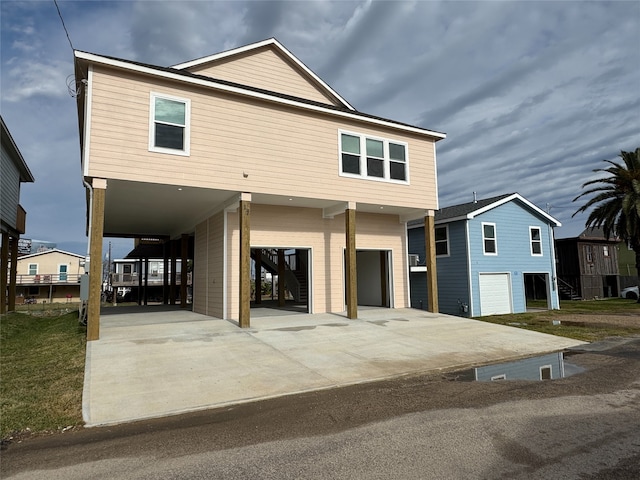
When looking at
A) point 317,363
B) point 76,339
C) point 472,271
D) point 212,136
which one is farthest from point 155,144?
point 472,271

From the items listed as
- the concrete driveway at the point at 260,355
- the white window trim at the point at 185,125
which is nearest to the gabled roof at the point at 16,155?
the white window trim at the point at 185,125

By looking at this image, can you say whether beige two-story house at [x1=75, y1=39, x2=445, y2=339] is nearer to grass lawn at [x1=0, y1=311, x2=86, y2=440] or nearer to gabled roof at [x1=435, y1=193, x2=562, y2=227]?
grass lawn at [x1=0, y1=311, x2=86, y2=440]

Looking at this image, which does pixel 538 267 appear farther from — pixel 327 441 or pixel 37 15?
pixel 37 15

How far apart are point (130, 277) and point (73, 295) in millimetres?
6837

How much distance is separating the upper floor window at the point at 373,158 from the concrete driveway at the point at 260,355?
4.88 meters

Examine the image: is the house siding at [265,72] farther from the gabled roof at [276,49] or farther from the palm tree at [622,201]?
the palm tree at [622,201]

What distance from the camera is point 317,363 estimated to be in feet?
25.3

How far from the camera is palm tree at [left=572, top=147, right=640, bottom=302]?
22.5 metres

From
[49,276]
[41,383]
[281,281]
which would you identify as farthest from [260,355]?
[49,276]

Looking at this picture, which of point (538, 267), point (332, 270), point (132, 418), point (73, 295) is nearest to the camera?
point (132, 418)

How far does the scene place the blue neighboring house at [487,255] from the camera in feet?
61.8

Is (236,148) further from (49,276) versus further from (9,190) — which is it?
(49,276)

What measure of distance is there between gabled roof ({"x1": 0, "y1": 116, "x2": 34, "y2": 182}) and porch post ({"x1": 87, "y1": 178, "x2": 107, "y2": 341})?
8.59m

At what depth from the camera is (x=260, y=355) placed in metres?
8.14
